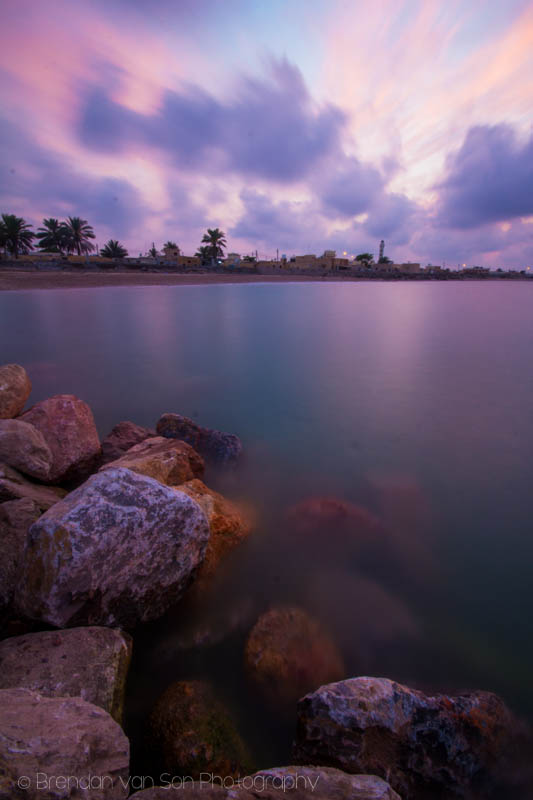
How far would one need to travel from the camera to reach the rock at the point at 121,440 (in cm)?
492

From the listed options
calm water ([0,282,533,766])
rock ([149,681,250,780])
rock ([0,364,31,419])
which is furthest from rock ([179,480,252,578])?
rock ([0,364,31,419])

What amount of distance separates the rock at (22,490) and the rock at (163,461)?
553 mm

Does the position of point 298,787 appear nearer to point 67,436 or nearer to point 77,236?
point 67,436

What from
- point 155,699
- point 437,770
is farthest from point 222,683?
point 437,770

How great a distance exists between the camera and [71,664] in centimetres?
203

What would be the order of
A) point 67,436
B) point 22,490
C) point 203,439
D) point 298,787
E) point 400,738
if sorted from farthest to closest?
1. point 203,439
2. point 67,436
3. point 22,490
4. point 400,738
5. point 298,787

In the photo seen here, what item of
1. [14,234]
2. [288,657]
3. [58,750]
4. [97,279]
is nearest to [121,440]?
[288,657]

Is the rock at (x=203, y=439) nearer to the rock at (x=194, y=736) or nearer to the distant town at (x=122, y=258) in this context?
the rock at (x=194, y=736)

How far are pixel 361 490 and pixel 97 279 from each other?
46213mm

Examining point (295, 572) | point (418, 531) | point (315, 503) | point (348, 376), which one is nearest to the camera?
point (295, 572)

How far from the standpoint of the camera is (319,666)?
8.70ft

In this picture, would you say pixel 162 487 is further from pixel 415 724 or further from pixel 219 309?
pixel 219 309

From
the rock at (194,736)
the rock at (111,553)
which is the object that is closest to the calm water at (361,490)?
the rock at (194,736)

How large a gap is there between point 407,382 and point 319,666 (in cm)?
875
